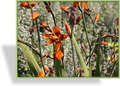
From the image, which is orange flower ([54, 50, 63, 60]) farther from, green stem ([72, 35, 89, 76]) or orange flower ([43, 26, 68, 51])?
green stem ([72, 35, 89, 76])

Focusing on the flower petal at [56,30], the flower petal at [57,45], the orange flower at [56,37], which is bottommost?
the flower petal at [57,45]

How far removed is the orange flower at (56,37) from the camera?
268 centimetres

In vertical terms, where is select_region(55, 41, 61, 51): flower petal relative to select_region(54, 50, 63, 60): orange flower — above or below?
above

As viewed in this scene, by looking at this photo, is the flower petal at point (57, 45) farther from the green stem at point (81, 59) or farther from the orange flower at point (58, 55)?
the green stem at point (81, 59)

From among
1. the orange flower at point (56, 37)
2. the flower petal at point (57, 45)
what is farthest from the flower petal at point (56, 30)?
the flower petal at point (57, 45)

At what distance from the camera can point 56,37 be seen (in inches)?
106

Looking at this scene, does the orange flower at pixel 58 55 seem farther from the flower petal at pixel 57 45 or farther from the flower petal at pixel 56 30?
the flower petal at pixel 56 30

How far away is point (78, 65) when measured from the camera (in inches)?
106

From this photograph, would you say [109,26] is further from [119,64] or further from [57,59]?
[57,59]

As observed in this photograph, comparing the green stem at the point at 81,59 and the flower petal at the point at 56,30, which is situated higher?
the flower petal at the point at 56,30

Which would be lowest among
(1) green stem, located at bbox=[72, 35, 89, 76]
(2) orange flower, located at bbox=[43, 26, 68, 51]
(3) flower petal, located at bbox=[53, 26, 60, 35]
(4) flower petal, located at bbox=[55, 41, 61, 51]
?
(1) green stem, located at bbox=[72, 35, 89, 76]

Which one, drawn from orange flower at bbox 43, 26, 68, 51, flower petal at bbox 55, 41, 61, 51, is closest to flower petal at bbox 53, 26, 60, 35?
orange flower at bbox 43, 26, 68, 51

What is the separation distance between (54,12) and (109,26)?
586mm

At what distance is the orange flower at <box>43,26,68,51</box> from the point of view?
2.68m
